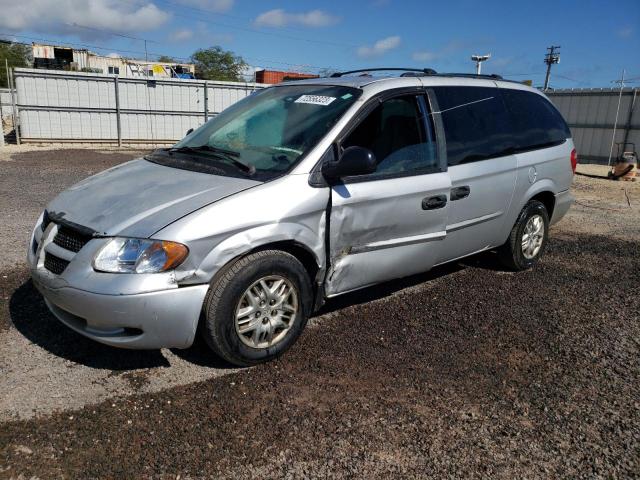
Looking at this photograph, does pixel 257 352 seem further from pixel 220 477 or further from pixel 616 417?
pixel 616 417

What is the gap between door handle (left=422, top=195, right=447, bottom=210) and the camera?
411 centimetres

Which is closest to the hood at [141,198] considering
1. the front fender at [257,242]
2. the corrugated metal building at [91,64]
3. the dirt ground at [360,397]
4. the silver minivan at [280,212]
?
the silver minivan at [280,212]

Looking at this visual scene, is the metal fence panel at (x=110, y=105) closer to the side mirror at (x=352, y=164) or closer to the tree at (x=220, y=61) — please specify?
the side mirror at (x=352, y=164)

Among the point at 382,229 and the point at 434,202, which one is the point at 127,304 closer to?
the point at 382,229

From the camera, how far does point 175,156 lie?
162 inches

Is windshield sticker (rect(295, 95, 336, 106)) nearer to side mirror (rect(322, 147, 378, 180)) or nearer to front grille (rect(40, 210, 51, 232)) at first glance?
side mirror (rect(322, 147, 378, 180))

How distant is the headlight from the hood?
74 mm

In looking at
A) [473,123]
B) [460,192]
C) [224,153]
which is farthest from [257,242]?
[473,123]

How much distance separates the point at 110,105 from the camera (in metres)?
18.2

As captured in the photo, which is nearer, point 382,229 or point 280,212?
point 280,212

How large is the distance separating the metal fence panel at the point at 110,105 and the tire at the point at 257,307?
54.5 ft

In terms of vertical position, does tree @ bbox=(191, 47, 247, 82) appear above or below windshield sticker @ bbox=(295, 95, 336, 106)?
above

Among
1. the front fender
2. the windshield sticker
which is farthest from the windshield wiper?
the windshield sticker

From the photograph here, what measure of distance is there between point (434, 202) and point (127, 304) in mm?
2371
